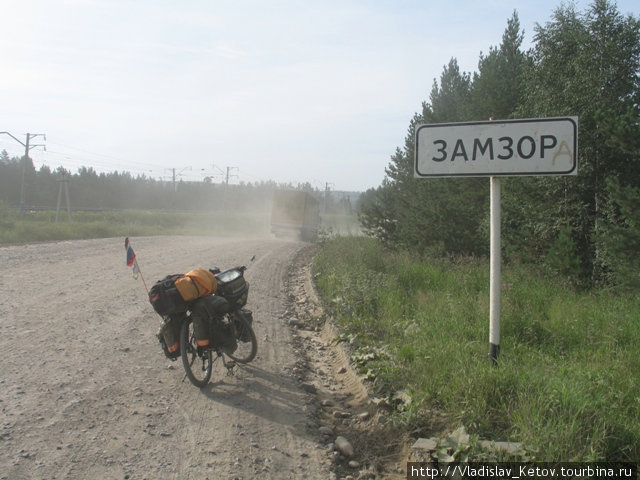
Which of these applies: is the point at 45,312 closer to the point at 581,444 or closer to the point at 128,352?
the point at 128,352

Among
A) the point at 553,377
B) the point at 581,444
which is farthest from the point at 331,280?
the point at 581,444

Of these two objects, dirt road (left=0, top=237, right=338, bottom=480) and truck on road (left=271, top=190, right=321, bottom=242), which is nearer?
dirt road (left=0, top=237, right=338, bottom=480)

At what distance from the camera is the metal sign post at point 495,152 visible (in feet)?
13.4

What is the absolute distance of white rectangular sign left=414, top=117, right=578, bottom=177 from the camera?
13.3 feet

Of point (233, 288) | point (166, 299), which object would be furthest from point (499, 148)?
point (166, 299)

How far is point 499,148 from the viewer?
14.1 feet

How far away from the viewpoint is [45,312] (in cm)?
845

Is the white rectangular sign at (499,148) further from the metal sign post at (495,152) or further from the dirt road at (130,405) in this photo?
the dirt road at (130,405)

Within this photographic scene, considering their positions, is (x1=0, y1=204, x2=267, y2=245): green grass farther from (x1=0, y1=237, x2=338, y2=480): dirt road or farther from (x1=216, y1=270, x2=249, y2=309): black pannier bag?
(x1=216, y1=270, x2=249, y2=309): black pannier bag

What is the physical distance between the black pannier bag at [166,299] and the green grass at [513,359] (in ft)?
6.97

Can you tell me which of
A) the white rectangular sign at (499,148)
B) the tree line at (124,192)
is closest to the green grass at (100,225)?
the tree line at (124,192)

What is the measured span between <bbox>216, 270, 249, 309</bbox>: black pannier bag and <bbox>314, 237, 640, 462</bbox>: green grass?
156 centimetres

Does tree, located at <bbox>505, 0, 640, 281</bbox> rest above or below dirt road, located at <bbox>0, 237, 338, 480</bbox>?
above

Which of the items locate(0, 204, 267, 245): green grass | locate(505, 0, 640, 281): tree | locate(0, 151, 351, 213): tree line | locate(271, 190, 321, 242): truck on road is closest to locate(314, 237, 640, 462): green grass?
locate(505, 0, 640, 281): tree
